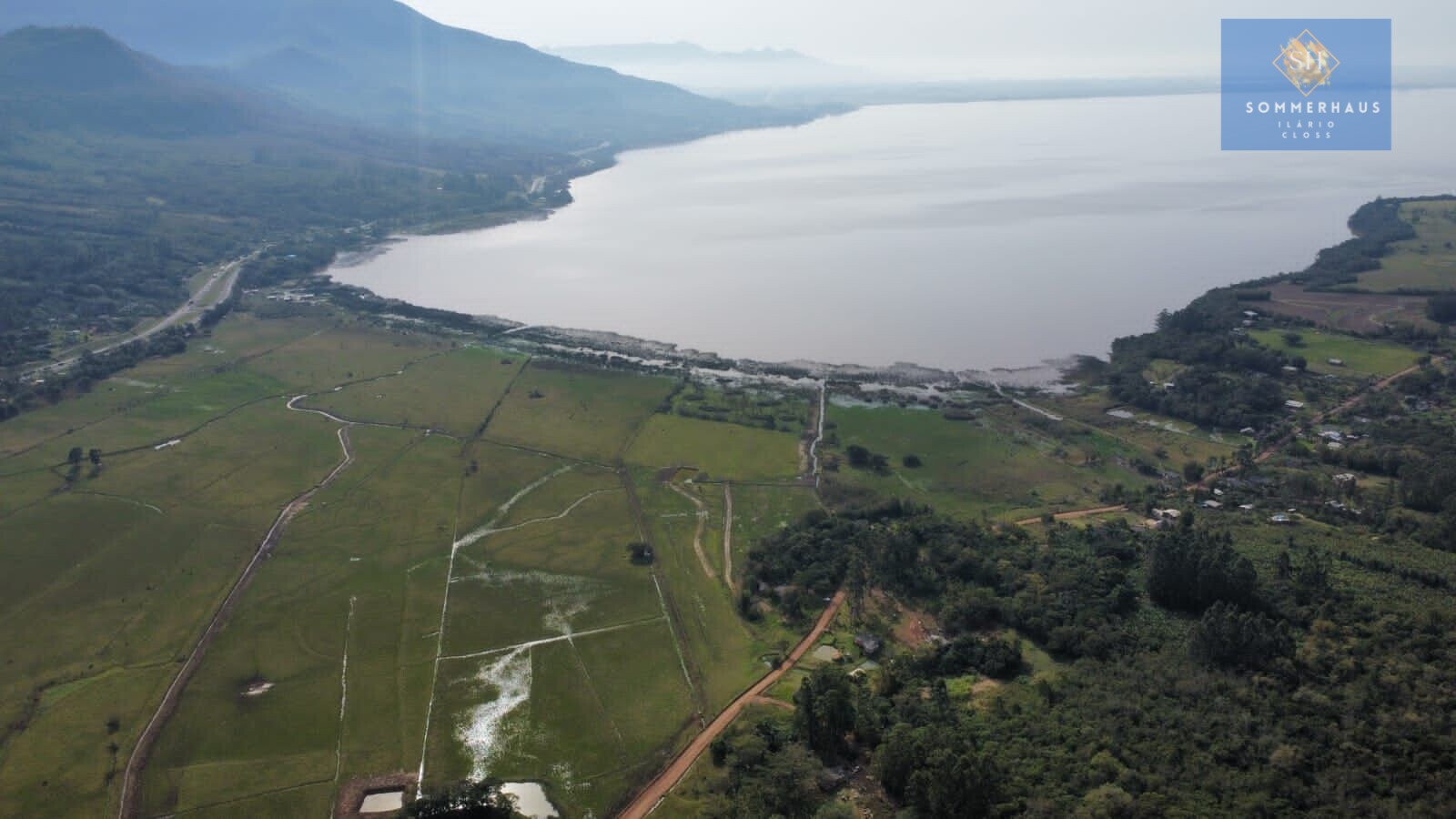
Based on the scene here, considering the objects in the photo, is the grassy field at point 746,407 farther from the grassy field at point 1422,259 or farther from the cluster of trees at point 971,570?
the grassy field at point 1422,259

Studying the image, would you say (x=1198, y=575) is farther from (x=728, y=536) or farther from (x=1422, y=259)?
(x=1422, y=259)

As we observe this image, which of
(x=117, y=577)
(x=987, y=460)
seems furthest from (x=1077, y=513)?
(x=117, y=577)

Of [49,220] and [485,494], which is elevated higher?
[49,220]

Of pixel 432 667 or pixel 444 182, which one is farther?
pixel 444 182

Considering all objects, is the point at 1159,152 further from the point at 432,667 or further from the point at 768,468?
the point at 432,667

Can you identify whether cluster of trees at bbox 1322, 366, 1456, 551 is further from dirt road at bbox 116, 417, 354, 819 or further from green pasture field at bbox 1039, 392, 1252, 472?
dirt road at bbox 116, 417, 354, 819

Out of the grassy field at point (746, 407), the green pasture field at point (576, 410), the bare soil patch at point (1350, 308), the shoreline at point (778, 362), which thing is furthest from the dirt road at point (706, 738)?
the bare soil patch at point (1350, 308)

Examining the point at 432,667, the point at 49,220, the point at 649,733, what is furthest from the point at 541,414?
the point at 49,220
